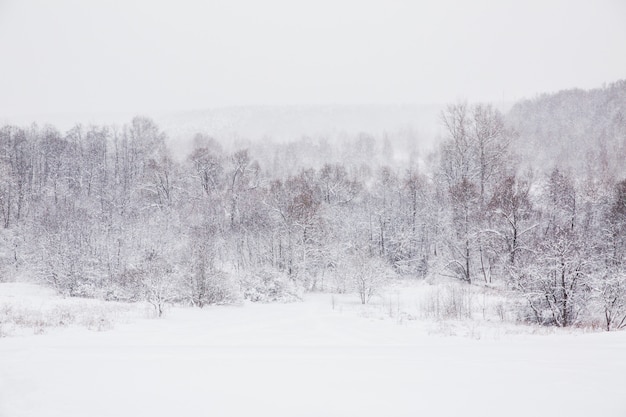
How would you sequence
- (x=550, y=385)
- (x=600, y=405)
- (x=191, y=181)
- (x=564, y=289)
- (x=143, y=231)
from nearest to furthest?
(x=600, y=405), (x=550, y=385), (x=564, y=289), (x=143, y=231), (x=191, y=181)

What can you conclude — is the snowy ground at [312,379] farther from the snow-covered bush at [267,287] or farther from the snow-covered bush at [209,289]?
the snow-covered bush at [267,287]

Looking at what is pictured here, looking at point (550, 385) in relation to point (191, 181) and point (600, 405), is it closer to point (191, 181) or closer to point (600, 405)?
point (600, 405)

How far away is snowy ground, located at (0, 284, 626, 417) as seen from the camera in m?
5.10

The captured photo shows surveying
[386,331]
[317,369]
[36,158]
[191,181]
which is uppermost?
[36,158]

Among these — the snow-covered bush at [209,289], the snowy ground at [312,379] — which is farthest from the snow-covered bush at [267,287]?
the snowy ground at [312,379]

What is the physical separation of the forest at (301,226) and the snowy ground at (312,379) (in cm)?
990

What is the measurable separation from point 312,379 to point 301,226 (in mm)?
29982

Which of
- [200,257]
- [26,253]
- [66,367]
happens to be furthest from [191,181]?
[66,367]

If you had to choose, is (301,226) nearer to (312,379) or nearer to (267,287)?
(267,287)

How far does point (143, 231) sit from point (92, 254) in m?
5.29

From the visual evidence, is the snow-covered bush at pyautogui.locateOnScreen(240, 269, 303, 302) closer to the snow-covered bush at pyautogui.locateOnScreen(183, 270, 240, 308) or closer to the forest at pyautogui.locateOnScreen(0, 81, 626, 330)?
the forest at pyautogui.locateOnScreen(0, 81, 626, 330)

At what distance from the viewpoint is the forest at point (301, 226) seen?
19547 millimetres

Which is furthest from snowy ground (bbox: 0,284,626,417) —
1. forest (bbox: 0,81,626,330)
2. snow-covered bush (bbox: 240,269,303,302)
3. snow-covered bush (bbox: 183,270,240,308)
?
snow-covered bush (bbox: 240,269,303,302)

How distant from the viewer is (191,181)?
2020 inches
